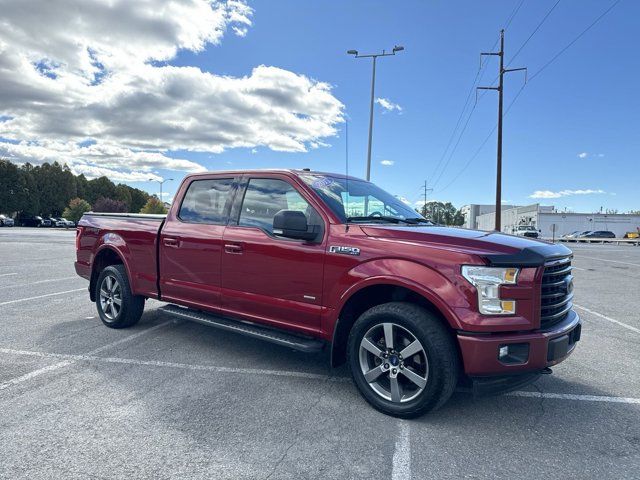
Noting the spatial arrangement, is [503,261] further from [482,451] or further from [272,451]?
[272,451]

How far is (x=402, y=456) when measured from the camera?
2.86 m

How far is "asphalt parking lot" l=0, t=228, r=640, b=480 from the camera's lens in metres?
2.72

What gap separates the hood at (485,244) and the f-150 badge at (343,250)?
17 cm

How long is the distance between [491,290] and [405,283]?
59 centimetres

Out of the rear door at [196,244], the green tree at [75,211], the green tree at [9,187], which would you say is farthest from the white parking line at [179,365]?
the green tree at [9,187]

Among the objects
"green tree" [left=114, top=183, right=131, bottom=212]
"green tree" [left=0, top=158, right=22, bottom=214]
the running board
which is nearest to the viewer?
the running board

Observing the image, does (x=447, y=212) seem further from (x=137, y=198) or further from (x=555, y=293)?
(x=555, y=293)

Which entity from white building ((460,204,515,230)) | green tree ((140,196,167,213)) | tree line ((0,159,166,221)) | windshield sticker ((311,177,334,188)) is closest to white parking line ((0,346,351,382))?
windshield sticker ((311,177,334,188))

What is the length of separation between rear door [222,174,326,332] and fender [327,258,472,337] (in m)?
0.22

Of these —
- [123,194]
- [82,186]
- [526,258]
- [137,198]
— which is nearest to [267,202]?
[526,258]

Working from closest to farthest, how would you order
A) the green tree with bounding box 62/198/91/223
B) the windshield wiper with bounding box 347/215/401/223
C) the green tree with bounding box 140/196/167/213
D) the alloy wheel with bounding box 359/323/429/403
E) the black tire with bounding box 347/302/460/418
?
the black tire with bounding box 347/302/460/418
the alloy wheel with bounding box 359/323/429/403
the windshield wiper with bounding box 347/215/401/223
the green tree with bounding box 140/196/167/213
the green tree with bounding box 62/198/91/223

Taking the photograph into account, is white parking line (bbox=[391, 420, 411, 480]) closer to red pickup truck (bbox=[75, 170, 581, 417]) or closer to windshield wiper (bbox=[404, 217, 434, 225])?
red pickup truck (bbox=[75, 170, 581, 417])

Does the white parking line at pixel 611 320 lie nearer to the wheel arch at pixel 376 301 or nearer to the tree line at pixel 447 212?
the wheel arch at pixel 376 301

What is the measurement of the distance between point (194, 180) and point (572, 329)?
13.4 feet
